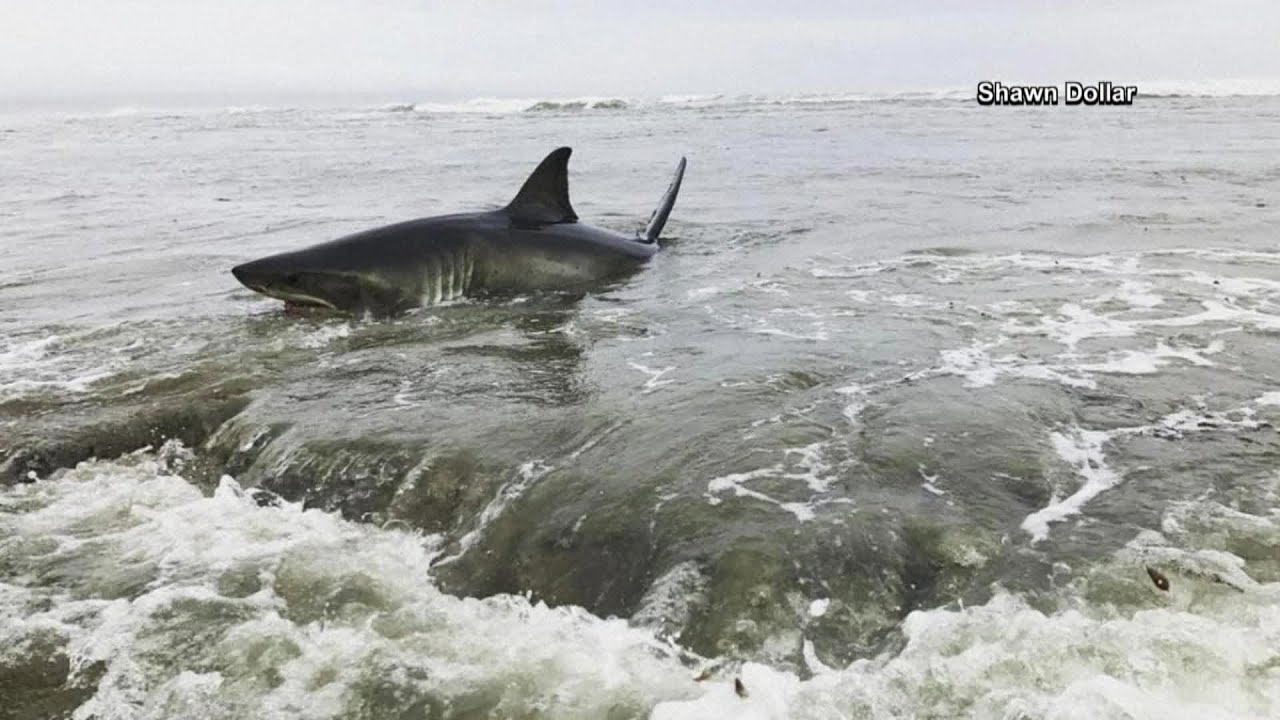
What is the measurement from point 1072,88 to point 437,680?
186 ft

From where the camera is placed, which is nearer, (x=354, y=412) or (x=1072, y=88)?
(x=354, y=412)

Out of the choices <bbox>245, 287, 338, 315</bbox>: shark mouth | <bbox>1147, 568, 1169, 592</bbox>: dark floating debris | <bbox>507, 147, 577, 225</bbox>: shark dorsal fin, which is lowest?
<bbox>1147, 568, 1169, 592</bbox>: dark floating debris

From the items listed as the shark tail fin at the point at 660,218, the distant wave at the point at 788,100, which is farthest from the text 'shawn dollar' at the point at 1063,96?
the shark tail fin at the point at 660,218

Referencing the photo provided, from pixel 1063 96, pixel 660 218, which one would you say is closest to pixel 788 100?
pixel 1063 96

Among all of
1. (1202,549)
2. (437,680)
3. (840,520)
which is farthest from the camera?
(840,520)

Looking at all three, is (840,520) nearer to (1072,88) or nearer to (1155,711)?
(1155,711)

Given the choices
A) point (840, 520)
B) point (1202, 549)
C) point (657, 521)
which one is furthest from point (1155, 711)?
point (657, 521)

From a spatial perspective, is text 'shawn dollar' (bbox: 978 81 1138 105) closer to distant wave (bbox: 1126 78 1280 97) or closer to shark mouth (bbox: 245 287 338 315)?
distant wave (bbox: 1126 78 1280 97)

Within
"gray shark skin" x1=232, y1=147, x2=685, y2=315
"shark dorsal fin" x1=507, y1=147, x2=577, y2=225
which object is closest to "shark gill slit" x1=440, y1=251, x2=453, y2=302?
"gray shark skin" x1=232, y1=147, x2=685, y2=315

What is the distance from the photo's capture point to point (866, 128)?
31.5 m

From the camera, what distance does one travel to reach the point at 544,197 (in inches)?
328

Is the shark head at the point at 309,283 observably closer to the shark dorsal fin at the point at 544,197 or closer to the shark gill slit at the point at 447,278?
the shark gill slit at the point at 447,278

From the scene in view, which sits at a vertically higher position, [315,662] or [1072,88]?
[1072,88]

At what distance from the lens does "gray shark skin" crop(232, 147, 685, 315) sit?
7289mm
